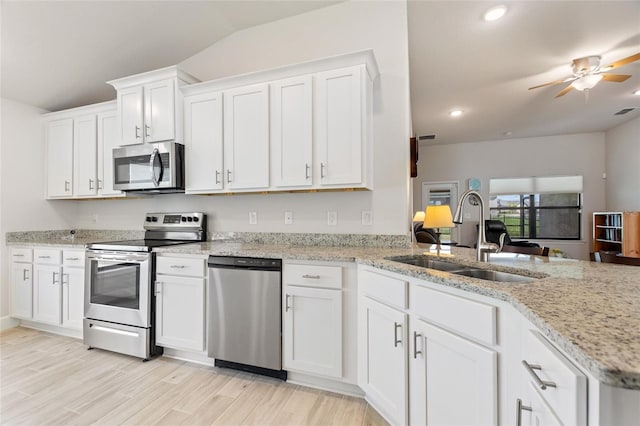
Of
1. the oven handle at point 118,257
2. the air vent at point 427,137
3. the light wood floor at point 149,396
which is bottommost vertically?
the light wood floor at point 149,396

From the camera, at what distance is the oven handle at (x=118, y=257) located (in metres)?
2.45

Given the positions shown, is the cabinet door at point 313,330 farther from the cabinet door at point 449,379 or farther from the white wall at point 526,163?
the white wall at point 526,163

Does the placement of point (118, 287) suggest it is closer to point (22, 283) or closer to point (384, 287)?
point (22, 283)

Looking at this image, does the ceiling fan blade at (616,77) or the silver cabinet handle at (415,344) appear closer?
the silver cabinet handle at (415,344)

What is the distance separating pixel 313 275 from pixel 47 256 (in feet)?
9.67

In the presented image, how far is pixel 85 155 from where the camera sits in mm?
3291

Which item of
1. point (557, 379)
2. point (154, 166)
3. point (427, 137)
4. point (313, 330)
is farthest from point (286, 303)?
point (427, 137)

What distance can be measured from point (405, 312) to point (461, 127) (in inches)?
211

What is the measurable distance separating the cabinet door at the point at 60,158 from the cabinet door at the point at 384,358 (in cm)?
377

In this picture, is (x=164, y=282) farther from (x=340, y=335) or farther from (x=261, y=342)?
(x=340, y=335)

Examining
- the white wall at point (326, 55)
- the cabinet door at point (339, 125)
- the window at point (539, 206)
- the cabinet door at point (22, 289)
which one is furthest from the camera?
the window at point (539, 206)

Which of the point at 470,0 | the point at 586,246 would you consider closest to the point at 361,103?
the point at 470,0

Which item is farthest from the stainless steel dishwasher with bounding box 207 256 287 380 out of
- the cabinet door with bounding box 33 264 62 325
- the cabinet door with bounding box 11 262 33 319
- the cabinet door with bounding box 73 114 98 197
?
the cabinet door with bounding box 11 262 33 319

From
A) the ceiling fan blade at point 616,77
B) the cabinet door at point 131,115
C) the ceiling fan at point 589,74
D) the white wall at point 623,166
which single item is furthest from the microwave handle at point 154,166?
the white wall at point 623,166
